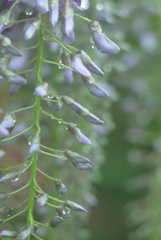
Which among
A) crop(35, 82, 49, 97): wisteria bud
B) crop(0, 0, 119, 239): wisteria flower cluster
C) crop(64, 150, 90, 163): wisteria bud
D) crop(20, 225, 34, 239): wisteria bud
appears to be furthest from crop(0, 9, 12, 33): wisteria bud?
crop(20, 225, 34, 239): wisteria bud

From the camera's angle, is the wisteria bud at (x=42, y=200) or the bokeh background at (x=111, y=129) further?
the bokeh background at (x=111, y=129)

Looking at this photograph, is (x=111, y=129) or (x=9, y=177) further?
(x=111, y=129)

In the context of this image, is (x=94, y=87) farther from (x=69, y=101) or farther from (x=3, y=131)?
(x=3, y=131)

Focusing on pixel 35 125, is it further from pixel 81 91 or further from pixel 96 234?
pixel 96 234

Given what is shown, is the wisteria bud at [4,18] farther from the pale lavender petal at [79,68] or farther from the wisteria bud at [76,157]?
the wisteria bud at [76,157]

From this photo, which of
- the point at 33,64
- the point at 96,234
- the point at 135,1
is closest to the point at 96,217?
the point at 96,234

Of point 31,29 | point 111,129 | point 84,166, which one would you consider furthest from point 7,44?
point 111,129

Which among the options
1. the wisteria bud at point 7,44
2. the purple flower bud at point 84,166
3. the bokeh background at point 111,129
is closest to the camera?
the wisteria bud at point 7,44

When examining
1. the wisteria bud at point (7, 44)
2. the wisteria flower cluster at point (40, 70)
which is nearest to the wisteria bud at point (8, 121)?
the wisteria flower cluster at point (40, 70)

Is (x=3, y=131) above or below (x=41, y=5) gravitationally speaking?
below
